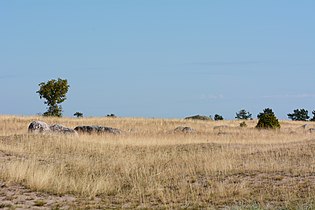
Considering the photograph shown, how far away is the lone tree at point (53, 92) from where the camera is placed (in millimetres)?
63344

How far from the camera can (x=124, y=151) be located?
1011 inches

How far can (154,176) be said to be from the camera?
56.4ft

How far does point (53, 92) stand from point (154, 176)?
48095mm

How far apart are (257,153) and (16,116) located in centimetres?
3304

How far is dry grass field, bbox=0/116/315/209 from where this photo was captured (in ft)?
45.1

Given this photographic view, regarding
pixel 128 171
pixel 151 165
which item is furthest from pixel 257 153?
pixel 128 171

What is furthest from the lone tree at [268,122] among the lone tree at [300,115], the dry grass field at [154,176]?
the lone tree at [300,115]

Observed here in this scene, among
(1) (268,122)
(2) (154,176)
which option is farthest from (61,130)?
(1) (268,122)

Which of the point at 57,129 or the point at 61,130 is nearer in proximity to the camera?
the point at 61,130

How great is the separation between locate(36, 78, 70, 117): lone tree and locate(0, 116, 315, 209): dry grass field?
3718 cm

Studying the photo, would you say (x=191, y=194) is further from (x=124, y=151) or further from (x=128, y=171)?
(x=124, y=151)

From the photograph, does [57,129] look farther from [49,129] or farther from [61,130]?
→ [49,129]

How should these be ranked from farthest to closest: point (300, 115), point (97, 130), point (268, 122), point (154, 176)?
point (300, 115) → point (268, 122) → point (97, 130) → point (154, 176)

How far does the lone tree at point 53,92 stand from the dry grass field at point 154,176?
122 ft
